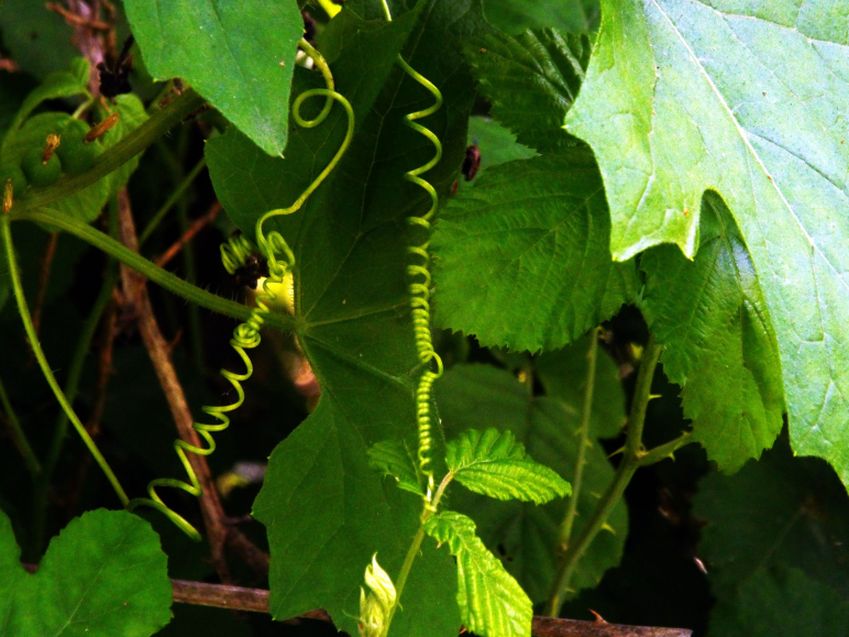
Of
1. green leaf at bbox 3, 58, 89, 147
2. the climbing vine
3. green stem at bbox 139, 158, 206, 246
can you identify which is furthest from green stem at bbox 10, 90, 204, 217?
green stem at bbox 139, 158, 206, 246

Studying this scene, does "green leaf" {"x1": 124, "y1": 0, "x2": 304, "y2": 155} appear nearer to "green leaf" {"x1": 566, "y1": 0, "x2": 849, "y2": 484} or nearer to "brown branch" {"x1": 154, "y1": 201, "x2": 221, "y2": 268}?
"green leaf" {"x1": 566, "y1": 0, "x2": 849, "y2": 484}

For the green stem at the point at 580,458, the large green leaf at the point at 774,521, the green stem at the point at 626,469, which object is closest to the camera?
the green stem at the point at 626,469

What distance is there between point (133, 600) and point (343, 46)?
0.48m

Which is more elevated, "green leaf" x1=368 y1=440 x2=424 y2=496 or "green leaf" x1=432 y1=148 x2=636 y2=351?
"green leaf" x1=432 y1=148 x2=636 y2=351

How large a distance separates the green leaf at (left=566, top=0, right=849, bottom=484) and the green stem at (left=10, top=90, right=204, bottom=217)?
37 cm

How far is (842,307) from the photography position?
731 mm

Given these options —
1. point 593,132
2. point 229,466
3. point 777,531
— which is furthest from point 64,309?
point 593,132

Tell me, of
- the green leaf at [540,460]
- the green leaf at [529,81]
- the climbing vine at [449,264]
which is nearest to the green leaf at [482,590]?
the climbing vine at [449,264]

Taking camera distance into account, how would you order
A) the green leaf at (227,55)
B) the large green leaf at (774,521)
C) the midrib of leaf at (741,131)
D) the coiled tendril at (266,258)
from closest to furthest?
the green leaf at (227,55), the midrib of leaf at (741,131), the coiled tendril at (266,258), the large green leaf at (774,521)

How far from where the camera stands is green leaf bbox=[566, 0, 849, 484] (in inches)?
25.0

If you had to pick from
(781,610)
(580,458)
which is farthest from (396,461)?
(781,610)

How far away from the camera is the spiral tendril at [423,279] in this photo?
857 millimetres

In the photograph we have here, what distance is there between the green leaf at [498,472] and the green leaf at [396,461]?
0.11 feet

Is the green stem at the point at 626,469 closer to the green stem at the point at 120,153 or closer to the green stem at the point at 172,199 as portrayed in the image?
the green stem at the point at 120,153
